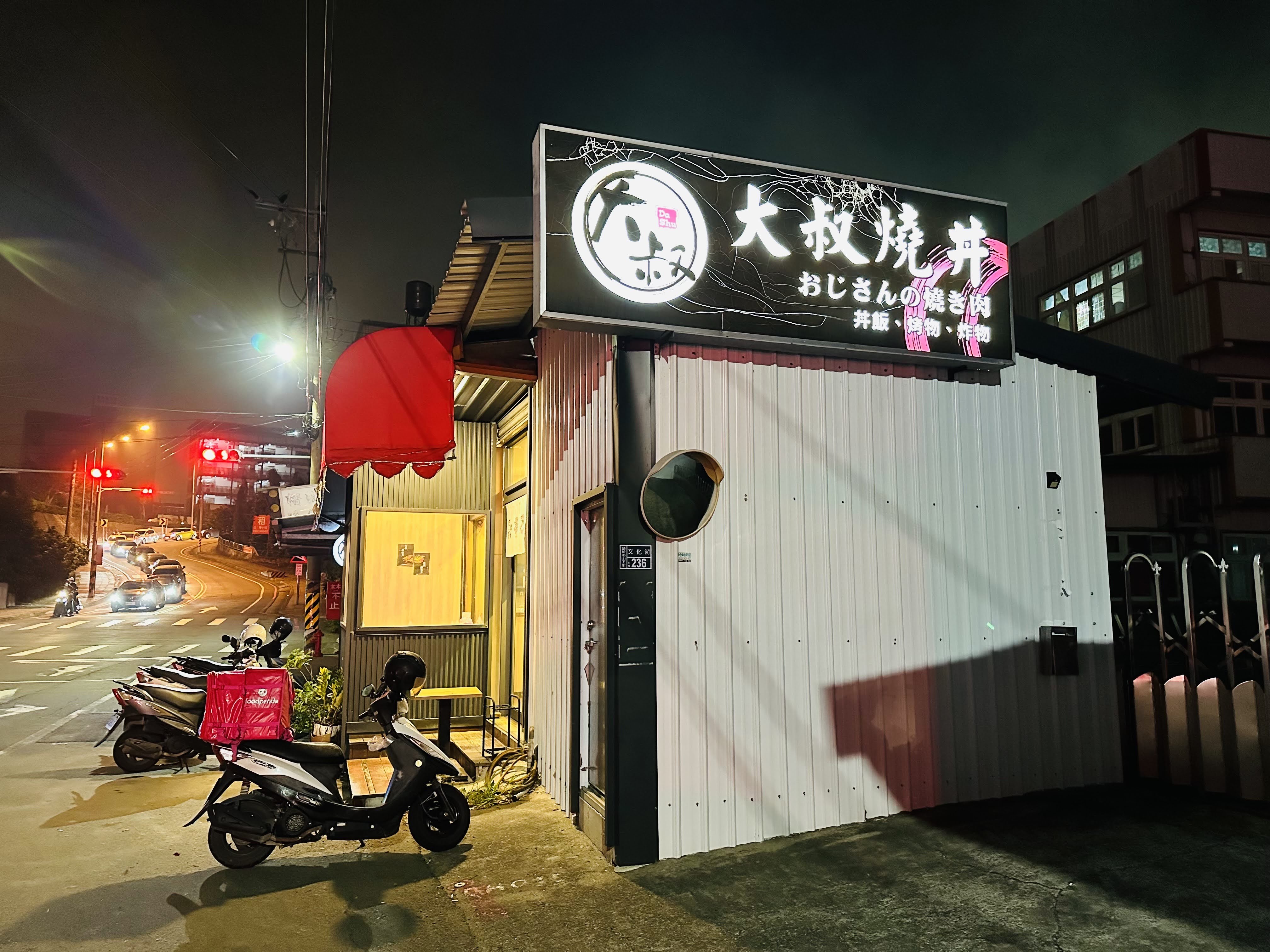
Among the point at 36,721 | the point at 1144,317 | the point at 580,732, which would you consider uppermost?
the point at 1144,317

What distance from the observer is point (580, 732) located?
18.7 ft

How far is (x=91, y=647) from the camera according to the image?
21.1m

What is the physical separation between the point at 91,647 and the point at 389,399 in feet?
64.4

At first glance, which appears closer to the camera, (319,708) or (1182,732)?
(1182,732)

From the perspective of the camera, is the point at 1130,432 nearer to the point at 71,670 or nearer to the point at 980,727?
the point at 980,727

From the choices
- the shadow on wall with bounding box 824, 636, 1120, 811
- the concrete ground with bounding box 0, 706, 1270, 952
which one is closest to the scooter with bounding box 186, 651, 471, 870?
the concrete ground with bounding box 0, 706, 1270, 952

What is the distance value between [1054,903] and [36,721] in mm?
12093

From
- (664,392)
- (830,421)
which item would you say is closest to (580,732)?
(664,392)

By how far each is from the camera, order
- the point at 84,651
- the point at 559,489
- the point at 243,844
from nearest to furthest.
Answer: the point at 243,844, the point at 559,489, the point at 84,651

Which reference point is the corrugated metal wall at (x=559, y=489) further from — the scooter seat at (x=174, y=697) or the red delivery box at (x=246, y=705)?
the scooter seat at (x=174, y=697)

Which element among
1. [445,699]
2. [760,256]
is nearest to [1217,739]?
[760,256]

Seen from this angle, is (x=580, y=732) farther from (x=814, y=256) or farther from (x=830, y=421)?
(x=814, y=256)

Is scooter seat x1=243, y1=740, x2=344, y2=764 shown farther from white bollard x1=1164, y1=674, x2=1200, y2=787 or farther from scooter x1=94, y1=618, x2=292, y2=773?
white bollard x1=1164, y1=674, x2=1200, y2=787

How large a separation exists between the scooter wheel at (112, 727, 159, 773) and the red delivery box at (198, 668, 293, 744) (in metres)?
1.12
